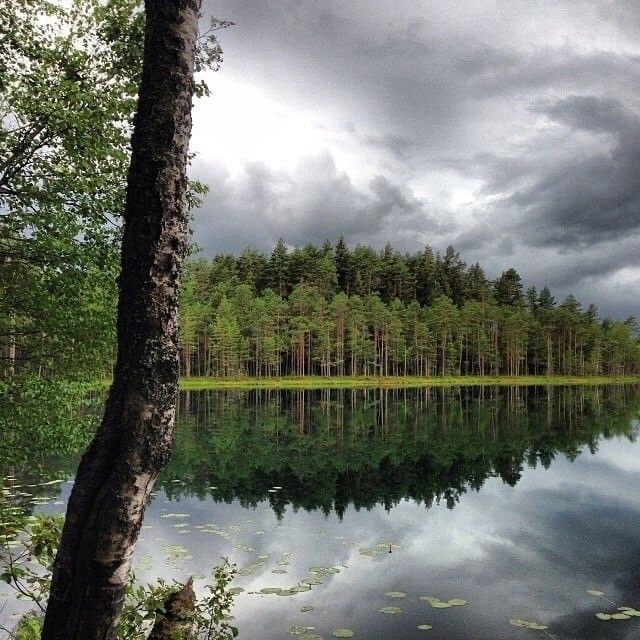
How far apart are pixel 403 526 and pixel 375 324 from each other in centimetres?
9106

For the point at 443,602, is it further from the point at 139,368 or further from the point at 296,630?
the point at 139,368

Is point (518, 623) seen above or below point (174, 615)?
below

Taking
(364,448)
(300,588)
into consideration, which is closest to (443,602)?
(300,588)

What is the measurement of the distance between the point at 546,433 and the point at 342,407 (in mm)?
22893

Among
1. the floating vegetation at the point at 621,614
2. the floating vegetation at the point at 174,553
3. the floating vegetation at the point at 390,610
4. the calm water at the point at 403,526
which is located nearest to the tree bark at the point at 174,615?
the calm water at the point at 403,526

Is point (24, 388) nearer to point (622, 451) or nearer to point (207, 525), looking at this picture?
point (207, 525)

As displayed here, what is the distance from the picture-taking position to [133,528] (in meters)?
3.59

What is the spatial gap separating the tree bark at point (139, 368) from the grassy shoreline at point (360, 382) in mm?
85715

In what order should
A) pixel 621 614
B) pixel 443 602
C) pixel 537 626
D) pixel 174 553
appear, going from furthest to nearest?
pixel 174 553, pixel 443 602, pixel 621 614, pixel 537 626

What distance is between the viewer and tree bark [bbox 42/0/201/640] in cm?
352

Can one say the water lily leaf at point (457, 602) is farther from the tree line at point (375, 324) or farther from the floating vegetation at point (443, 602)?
the tree line at point (375, 324)

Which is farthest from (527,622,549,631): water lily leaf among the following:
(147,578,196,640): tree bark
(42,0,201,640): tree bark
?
(42,0,201,640): tree bark

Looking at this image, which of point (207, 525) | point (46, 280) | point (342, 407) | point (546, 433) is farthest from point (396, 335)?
point (46, 280)

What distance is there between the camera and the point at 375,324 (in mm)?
109250
